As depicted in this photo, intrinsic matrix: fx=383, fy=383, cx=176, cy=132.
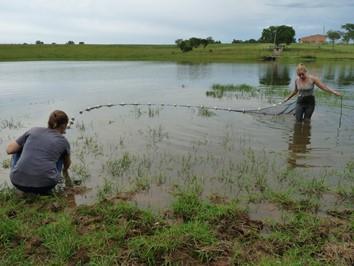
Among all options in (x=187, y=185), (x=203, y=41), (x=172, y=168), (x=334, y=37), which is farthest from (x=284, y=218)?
(x=334, y=37)

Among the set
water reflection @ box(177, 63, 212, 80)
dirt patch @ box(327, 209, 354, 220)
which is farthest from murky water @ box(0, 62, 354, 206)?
water reflection @ box(177, 63, 212, 80)

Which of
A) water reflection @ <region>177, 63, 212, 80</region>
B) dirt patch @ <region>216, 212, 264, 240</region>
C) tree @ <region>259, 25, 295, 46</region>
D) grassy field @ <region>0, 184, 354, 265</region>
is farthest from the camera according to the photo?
tree @ <region>259, 25, 295, 46</region>

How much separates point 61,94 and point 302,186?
18232mm

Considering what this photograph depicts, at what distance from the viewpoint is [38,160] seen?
20.4 feet

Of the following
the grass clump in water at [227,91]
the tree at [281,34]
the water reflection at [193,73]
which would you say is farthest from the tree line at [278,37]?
the grass clump in water at [227,91]

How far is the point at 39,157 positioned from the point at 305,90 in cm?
905

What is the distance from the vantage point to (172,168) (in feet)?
27.3

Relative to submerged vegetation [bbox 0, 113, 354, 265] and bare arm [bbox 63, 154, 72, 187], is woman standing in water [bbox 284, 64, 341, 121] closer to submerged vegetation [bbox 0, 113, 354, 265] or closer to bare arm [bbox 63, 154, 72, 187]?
submerged vegetation [bbox 0, 113, 354, 265]

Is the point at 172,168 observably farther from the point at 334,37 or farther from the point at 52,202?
the point at 334,37

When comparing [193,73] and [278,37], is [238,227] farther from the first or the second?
[278,37]

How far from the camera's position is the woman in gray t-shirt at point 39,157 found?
619cm

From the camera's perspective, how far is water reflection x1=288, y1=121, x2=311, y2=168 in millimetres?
9184

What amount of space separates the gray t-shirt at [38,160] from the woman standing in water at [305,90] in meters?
A: 8.25

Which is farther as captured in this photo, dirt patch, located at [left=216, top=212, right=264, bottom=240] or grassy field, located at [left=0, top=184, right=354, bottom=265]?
dirt patch, located at [left=216, top=212, right=264, bottom=240]
